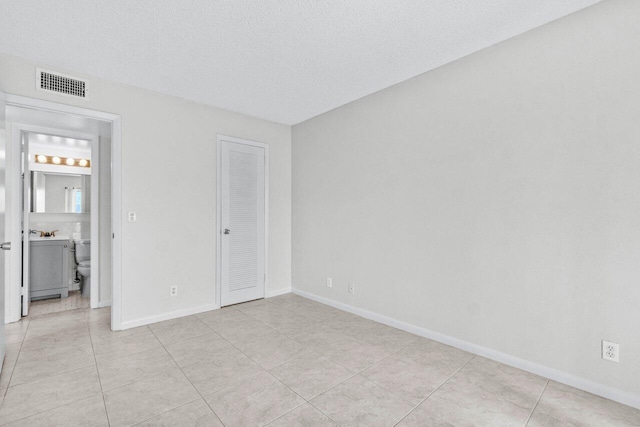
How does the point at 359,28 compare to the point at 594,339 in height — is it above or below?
above

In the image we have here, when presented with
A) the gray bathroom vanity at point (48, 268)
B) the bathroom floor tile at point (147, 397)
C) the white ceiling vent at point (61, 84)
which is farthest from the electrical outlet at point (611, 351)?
the gray bathroom vanity at point (48, 268)

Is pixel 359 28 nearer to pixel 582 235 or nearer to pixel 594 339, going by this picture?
pixel 582 235

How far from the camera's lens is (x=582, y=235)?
2.08 m

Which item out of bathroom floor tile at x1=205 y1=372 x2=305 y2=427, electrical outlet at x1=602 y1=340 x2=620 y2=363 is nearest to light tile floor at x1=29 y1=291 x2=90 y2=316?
bathroom floor tile at x1=205 y1=372 x2=305 y2=427

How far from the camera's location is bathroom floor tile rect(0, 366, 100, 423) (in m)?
1.84

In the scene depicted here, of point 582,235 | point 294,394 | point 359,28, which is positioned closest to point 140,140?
point 359,28

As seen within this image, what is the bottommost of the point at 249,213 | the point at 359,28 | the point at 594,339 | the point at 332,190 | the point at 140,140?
the point at 594,339

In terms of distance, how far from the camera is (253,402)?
6.36ft

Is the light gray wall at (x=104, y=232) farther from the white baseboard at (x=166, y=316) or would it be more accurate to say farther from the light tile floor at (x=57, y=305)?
the white baseboard at (x=166, y=316)

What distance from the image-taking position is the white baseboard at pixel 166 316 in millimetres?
3194

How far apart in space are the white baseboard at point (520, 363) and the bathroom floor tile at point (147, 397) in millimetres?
2002

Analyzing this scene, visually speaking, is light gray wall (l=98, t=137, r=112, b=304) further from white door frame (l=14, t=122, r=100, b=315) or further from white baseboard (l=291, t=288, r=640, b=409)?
white baseboard (l=291, t=288, r=640, b=409)

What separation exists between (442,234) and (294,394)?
71.8 inches

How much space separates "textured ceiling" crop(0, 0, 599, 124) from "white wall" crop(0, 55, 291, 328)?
27 centimetres
